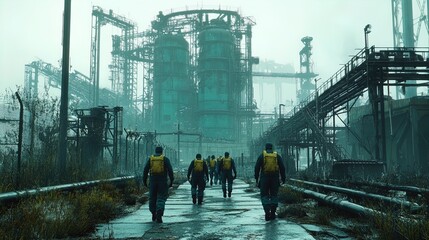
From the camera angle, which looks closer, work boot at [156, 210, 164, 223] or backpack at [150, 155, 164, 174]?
work boot at [156, 210, 164, 223]

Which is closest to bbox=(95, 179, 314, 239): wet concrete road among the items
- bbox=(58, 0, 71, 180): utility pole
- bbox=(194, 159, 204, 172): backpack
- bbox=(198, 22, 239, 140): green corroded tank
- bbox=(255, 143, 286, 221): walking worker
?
bbox=(255, 143, 286, 221): walking worker

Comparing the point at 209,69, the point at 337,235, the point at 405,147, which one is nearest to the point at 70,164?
the point at 337,235

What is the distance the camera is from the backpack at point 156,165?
961cm

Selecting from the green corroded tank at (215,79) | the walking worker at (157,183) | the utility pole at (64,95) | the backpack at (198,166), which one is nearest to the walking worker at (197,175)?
the backpack at (198,166)

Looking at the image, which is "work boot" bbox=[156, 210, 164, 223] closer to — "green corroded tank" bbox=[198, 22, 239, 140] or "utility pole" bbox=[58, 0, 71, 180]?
"utility pole" bbox=[58, 0, 71, 180]

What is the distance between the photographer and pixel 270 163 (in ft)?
32.2

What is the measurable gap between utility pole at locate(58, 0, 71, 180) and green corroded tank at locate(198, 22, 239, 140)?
58.1 m

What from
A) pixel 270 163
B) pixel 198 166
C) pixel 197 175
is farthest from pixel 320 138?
pixel 270 163

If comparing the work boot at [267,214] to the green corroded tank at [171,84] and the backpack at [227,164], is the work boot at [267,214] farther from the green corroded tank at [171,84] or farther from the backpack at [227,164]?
the green corroded tank at [171,84]

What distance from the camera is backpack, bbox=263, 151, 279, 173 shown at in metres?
9.78

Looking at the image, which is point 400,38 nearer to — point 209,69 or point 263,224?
point 209,69

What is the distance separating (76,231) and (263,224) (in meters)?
3.48

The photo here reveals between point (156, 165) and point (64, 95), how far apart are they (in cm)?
378

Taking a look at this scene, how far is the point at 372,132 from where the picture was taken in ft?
111
